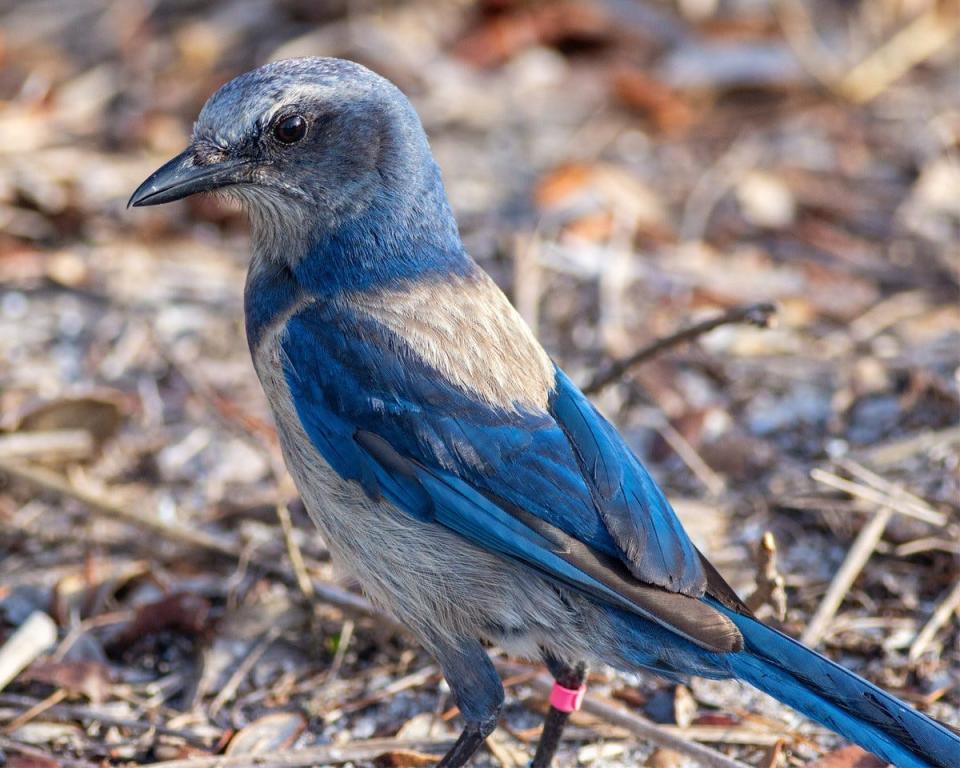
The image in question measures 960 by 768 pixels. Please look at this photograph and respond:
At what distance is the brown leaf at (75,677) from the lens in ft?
13.0

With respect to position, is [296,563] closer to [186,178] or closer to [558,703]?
[558,703]

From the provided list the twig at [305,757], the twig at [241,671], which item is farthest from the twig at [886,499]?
the twig at [241,671]

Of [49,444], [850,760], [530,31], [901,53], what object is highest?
[530,31]

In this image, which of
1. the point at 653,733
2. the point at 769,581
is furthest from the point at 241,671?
the point at 769,581

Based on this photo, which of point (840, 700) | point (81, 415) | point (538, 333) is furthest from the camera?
point (538, 333)

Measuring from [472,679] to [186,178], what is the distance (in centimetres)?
154

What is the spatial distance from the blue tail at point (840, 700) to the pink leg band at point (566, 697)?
533mm

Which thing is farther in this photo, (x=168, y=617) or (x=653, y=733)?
(x=168, y=617)

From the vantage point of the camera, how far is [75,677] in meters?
3.98

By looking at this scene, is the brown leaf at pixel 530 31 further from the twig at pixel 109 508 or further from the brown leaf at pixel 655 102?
the twig at pixel 109 508

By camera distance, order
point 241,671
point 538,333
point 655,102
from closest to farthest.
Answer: point 241,671 < point 538,333 < point 655,102

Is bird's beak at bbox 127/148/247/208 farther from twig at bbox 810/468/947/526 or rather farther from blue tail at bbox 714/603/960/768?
twig at bbox 810/468/947/526

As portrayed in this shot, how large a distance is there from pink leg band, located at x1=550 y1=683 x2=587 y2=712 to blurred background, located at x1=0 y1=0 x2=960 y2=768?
21 cm

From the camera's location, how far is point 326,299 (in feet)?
12.2
